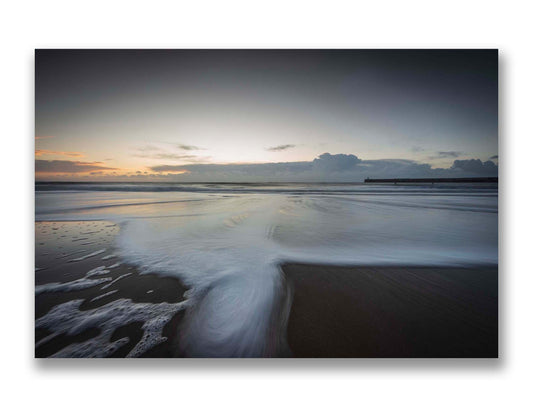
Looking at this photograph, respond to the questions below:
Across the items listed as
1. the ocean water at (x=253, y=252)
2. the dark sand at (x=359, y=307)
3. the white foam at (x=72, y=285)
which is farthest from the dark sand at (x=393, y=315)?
the white foam at (x=72, y=285)

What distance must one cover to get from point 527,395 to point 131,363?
3372 mm

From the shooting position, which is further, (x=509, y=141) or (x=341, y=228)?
(x=341, y=228)

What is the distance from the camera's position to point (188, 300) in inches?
71.3

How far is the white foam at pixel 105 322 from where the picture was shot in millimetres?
1469

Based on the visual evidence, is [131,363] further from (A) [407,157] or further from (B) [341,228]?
(A) [407,157]

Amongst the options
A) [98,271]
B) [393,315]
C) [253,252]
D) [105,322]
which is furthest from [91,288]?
[393,315]

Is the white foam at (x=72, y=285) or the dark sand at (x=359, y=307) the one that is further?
the white foam at (x=72, y=285)

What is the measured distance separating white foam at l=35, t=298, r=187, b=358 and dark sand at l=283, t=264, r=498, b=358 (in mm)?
961

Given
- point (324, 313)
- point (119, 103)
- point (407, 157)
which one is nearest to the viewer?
point (324, 313)

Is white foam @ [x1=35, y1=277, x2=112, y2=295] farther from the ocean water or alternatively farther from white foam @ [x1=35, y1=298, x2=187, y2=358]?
the ocean water

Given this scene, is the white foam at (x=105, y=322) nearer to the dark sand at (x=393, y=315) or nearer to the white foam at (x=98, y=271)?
the white foam at (x=98, y=271)

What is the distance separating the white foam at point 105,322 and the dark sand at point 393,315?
96 centimetres

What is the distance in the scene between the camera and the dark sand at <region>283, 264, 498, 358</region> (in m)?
1.46
